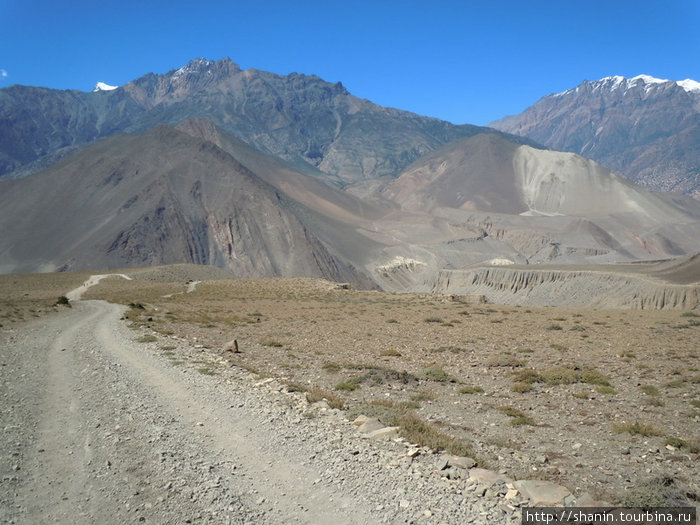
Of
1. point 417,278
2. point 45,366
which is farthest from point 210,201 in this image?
point 45,366

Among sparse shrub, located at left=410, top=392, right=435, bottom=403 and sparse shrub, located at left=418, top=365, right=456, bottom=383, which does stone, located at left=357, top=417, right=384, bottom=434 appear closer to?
sparse shrub, located at left=410, top=392, right=435, bottom=403

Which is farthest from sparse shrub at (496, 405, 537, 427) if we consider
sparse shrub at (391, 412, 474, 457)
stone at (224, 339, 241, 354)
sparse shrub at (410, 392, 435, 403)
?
stone at (224, 339, 241, 354)

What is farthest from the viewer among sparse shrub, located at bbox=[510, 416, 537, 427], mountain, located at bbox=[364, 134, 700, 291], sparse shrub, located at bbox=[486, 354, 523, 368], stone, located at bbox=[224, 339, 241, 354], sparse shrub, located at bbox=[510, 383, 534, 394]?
mountain, located at bbox=[364, 134, 700, 291]

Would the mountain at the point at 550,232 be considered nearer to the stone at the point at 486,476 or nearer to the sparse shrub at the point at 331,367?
the sparse shrub at the point at 331,367

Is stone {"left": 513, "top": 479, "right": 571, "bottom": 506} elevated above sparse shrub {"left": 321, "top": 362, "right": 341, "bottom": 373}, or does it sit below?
above

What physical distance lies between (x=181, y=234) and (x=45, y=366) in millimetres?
102444

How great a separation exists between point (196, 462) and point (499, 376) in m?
9.78

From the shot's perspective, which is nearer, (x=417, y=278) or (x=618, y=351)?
(x=618, y=351)

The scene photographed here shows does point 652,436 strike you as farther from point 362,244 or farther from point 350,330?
point 362,244

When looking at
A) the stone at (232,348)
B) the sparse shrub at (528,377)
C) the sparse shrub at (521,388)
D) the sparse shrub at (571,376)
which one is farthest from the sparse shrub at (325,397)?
the stone at (232,348)

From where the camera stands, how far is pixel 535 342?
21.4 metres

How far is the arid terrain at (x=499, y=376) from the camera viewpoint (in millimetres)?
8234

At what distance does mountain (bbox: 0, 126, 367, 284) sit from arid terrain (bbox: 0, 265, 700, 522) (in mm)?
75613

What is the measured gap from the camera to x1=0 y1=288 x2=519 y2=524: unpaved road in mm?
6590
